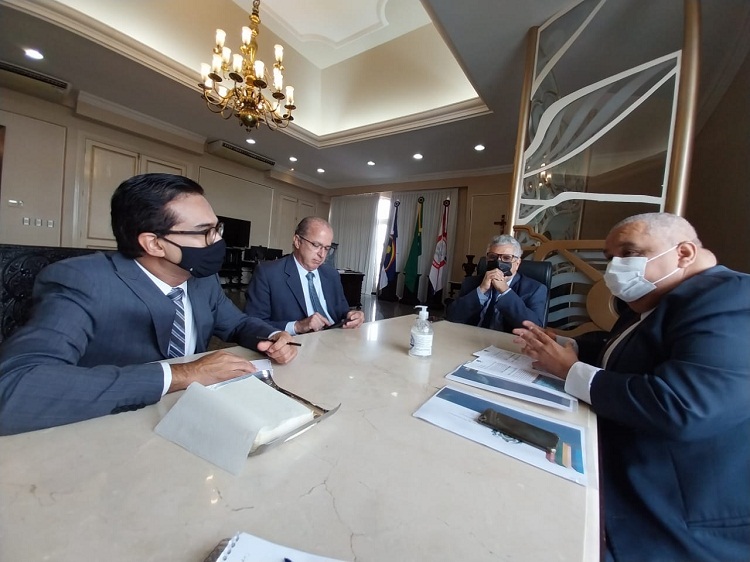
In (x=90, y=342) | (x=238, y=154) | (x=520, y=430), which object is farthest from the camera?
(x=238, y=154)

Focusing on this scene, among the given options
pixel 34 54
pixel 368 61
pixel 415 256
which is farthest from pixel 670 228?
pixel 415 256

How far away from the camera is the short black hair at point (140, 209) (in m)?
0.94

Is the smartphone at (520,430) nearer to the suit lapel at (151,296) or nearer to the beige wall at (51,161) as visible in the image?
the suit lapel at (151,296)

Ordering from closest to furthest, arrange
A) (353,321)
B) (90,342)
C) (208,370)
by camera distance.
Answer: (208,370) → (90,342) → (353,321)

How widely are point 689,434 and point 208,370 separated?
3.43ft

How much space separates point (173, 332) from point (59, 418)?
1.62ft

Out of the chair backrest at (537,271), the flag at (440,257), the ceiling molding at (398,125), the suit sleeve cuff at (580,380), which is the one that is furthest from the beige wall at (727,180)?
the flag at (440,257)

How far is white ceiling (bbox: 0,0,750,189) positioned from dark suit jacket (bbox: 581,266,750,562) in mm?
2715

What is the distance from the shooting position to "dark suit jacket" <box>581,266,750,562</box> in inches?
24.7

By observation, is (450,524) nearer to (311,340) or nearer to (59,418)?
(59,418)

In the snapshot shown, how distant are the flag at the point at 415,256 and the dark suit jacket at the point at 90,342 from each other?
6.01 m

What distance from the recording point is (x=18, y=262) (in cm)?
131

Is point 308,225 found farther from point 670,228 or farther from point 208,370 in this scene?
point 670,228

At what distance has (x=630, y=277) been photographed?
0.89 m
